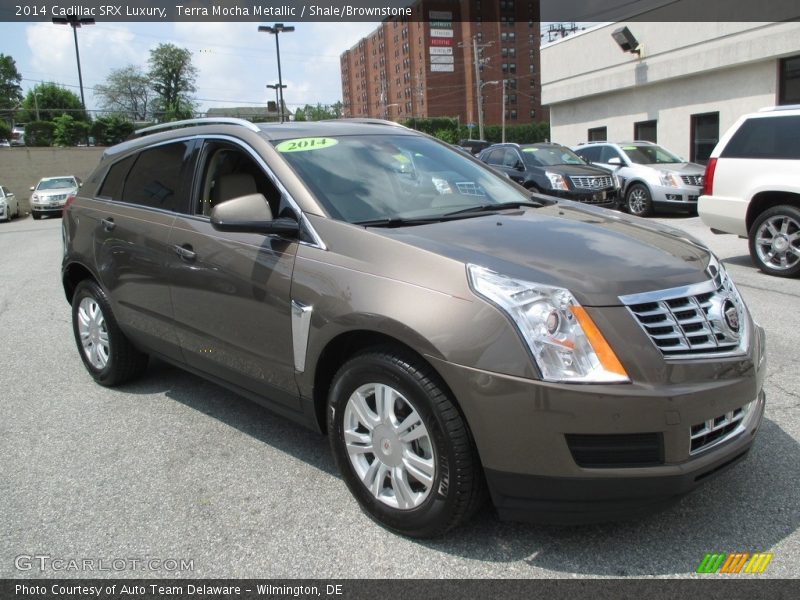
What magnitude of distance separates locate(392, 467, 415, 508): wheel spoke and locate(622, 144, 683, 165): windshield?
13.8 m

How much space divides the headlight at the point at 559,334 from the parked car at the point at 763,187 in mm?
6432

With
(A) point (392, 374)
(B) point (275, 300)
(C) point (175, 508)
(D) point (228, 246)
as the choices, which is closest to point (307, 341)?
(B) point (275, 300)

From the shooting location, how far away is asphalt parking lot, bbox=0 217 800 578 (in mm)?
2686

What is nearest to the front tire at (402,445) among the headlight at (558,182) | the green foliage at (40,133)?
the headlight at (558,182)

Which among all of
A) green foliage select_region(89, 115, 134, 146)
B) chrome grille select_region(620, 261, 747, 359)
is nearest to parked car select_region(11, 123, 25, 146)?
green foliage select_region(89, 115, 134, 146)

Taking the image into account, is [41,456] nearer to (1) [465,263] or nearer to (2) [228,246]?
(2) [228,246]

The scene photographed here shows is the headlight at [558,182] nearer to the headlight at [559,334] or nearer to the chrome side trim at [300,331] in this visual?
the chrome side trim at [300,331]

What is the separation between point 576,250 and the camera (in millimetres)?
2828

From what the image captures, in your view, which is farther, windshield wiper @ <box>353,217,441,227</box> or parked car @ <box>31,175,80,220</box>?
parked car @ <box>31,175,80,220</box>

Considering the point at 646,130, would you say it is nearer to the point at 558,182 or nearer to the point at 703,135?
the point at 703,135

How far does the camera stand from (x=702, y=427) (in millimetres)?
2502

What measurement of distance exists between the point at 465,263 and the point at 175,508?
181 cm

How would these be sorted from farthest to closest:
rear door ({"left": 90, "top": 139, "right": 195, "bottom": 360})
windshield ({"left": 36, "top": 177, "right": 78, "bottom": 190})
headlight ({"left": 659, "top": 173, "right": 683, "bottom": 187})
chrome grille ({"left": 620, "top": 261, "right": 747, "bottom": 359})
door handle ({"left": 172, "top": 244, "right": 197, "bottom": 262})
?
1. windshield ({"left": 36, "top": 177, "right": 78, "bottom": 190})
2. headlight ({"left": 659, "top": 173, "right": 683, "bottom": 187})
3. rear door ({"left": 90, "top": 139, "right": 195, "bottom": 360})
4. door handle ({"left": 172, "top": 244, "right": 197, "bottom": 262})
5. chrome grille ({"left": 620, "top": 261, "right": 747, "bottom": 359})

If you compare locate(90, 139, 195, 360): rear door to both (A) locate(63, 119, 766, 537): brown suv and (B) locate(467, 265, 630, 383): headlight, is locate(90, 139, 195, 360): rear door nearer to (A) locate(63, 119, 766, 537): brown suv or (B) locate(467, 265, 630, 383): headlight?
(A) locate(63, 119, 766, 537): brown suv
